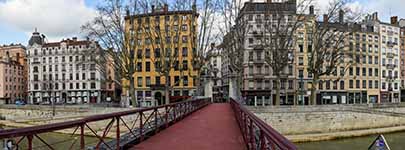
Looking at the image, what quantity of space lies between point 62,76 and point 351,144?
5685 cm

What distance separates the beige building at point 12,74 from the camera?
2990 inches

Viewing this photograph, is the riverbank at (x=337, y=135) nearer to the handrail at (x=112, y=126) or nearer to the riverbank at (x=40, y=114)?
the handrail at (x=112, y=126)

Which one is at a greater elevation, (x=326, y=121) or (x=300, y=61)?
(x=300, y=61)

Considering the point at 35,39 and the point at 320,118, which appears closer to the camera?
the point at 320,118

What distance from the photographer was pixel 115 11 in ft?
113

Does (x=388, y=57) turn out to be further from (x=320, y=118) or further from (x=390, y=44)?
(x=320, y=118)

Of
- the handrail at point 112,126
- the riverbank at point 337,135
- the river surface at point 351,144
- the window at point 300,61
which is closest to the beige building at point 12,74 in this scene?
the window at point 300,61

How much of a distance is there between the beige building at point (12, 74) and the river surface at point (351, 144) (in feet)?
219

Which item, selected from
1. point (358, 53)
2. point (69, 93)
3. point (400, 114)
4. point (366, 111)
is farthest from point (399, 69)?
point (69, 93)

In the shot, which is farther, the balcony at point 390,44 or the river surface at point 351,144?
the balcony at point 390,44

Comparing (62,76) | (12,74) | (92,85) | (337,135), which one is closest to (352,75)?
(337,135)

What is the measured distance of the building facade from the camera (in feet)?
225

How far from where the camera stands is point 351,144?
27.5m

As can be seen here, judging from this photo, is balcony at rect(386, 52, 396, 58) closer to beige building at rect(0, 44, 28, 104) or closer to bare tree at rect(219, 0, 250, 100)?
bare tree at rect(219, 0, 250, 100)
